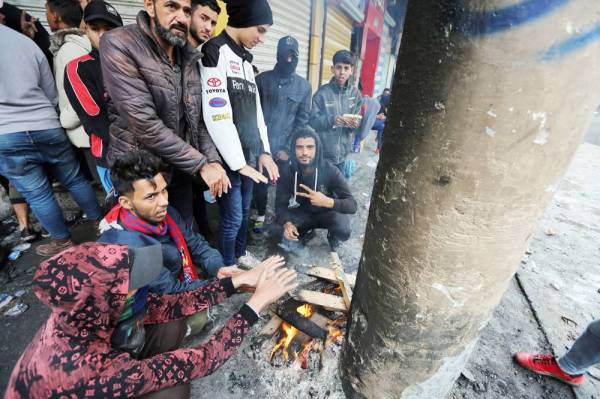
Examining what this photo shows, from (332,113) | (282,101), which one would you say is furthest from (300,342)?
(332,113)

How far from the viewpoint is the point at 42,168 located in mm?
2668

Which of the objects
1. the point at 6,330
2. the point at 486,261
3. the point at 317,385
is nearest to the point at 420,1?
the point at 486,261

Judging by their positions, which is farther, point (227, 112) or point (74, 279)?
point (227, 112)

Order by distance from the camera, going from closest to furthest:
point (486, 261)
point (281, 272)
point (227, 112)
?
point (486, 261) → point (281, 272) → point (227, 112)

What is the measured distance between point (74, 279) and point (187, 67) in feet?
4.87

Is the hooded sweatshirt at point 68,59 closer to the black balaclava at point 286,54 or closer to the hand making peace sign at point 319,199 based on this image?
the black balaclava at point 286,54

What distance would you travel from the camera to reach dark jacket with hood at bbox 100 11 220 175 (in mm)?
1642

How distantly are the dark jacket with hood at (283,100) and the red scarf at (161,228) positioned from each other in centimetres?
188

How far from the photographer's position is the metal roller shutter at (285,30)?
5.32 m

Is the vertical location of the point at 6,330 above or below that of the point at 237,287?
below

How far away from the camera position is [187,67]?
1.91m

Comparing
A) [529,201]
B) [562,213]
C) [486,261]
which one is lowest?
[562,213]

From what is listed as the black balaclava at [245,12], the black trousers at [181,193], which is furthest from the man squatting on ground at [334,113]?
the black trousers at [181,193]

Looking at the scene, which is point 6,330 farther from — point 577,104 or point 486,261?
point 577,104
